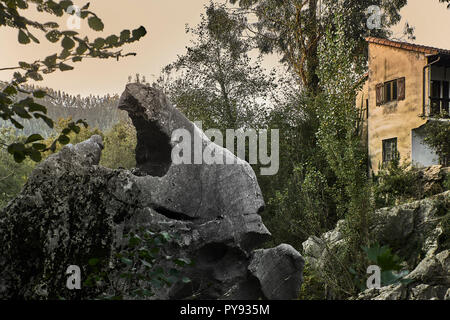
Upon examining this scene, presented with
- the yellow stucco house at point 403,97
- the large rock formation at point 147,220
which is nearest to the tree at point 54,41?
the large rock formation at point 147,220

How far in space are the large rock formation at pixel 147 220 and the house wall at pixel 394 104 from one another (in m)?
15.5

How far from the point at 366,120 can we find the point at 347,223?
14833 mm

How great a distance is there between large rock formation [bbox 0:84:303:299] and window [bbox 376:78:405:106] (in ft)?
58.4

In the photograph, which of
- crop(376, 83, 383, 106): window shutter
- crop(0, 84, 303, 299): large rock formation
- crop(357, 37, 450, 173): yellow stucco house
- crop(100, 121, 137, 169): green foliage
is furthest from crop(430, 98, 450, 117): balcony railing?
crop(0, 84, 303, 299): large rock formation

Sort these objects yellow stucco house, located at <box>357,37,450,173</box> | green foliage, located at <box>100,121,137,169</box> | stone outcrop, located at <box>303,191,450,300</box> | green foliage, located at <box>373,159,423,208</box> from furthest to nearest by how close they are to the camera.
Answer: green foliage, located at <box>100,121,137,169</box>
yellow stucco house, located at <box>357,37,450,173</box>
green foliage, located at <box>373,159,423,208</box>
stone outcrop, located at <box>303,191,450,300</box>

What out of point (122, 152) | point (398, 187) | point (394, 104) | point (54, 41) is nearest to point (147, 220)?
point (54, 41)

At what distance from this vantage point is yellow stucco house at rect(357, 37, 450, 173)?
65.5 ft

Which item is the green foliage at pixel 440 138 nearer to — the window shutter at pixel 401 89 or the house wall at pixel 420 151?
the house wall at pixel 420 151

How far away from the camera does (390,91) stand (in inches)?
858

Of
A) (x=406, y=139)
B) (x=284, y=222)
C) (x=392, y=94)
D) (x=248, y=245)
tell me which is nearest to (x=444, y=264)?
(x=248, y=245)

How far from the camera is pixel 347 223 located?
32.7 feet

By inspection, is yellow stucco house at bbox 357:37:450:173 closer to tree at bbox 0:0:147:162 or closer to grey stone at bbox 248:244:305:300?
grey stone at bbox 248:244:305:300

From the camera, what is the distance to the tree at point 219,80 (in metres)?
20.2
